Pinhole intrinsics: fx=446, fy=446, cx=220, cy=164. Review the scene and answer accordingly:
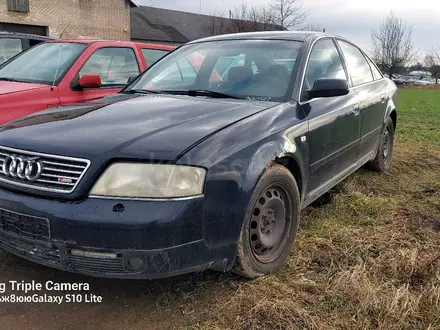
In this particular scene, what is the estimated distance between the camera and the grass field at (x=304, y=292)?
2389mm

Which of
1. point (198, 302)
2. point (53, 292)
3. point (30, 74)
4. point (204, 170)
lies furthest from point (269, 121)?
point (30, 74)

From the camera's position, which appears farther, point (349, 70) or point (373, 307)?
point (349, 70)

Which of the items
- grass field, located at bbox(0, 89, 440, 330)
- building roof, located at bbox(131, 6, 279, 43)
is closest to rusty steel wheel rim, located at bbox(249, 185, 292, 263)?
grass field, located at bbox(0, 89, 440, 330)

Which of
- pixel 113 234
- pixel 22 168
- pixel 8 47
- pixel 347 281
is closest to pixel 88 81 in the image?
pixel 22 168

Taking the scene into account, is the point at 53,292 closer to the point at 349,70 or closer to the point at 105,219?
the point at 105,219

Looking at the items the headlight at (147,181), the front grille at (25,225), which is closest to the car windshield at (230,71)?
the headlight at (147,181)

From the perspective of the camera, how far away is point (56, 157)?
2.32 metres

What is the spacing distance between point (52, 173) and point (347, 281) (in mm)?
1795

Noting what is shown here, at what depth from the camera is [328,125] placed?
3.50 m

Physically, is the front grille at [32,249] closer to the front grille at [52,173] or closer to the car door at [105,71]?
the front grille at [52,173]

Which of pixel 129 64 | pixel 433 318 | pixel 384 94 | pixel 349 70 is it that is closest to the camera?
pixel 433 318

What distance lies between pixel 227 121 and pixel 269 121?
1.05ft

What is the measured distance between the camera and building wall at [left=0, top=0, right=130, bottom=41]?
27922mm

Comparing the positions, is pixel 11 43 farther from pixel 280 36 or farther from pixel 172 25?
pixel 172 25
